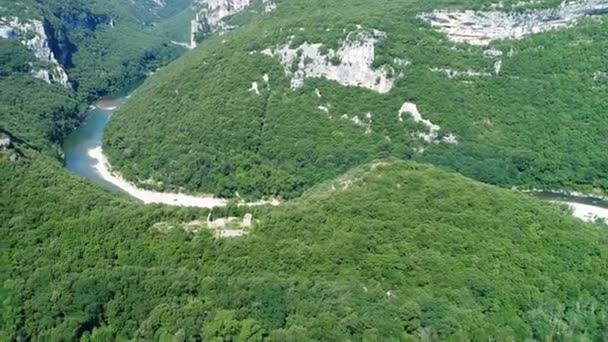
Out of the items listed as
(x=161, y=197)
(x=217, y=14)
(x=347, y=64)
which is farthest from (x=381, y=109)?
(x=217, y=14)

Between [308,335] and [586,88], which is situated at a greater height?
[308,335]

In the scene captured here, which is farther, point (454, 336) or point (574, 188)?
point (574, 188)

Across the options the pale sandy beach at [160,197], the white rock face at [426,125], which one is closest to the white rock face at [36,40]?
the pale sandy beach at [160,197]

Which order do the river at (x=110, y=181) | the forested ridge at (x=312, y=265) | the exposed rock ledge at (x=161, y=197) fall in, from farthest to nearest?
1. the exposed rock ledge at (x=161, y=197)
2. the river at (x=110, y=181)
3. the forested ridge at (x=312, y=265)

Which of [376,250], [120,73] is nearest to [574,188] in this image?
[376,250]

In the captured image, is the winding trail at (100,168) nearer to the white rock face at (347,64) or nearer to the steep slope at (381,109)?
the steep slope at (381,109)

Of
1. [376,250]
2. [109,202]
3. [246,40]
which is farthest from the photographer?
[246,40]

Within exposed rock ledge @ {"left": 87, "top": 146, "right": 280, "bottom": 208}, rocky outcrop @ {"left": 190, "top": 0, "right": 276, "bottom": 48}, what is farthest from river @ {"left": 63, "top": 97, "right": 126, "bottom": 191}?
rocky outcrop @ {"left": 190, "top": 0, "right": 276, "bottom": 48}

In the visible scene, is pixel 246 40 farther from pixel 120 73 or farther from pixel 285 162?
pixel 120 73
